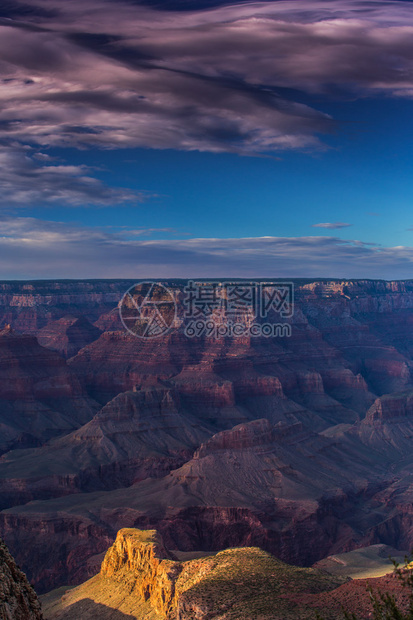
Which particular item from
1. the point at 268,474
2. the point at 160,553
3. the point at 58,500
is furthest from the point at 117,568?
the point at 268,474

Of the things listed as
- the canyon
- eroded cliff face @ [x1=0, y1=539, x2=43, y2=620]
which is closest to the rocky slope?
eroded cliff face @ [x1=0, y1=539, x2=43, y2=620]

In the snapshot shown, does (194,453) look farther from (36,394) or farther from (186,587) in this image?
(186,587)

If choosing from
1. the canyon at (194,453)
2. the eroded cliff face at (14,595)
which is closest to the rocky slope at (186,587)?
the eroded cliff face at (14,595)

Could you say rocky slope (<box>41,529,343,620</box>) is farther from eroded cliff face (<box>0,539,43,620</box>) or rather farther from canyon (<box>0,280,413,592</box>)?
canyon (<box>0,280,413,592</box>)

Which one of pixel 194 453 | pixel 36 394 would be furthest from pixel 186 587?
pixel 36 394

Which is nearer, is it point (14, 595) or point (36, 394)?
point (14, 595)

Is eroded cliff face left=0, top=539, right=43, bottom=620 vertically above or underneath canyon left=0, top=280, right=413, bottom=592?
above

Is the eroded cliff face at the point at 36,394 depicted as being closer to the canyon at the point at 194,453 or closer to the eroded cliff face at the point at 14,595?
the canyon at the point at 194,453
